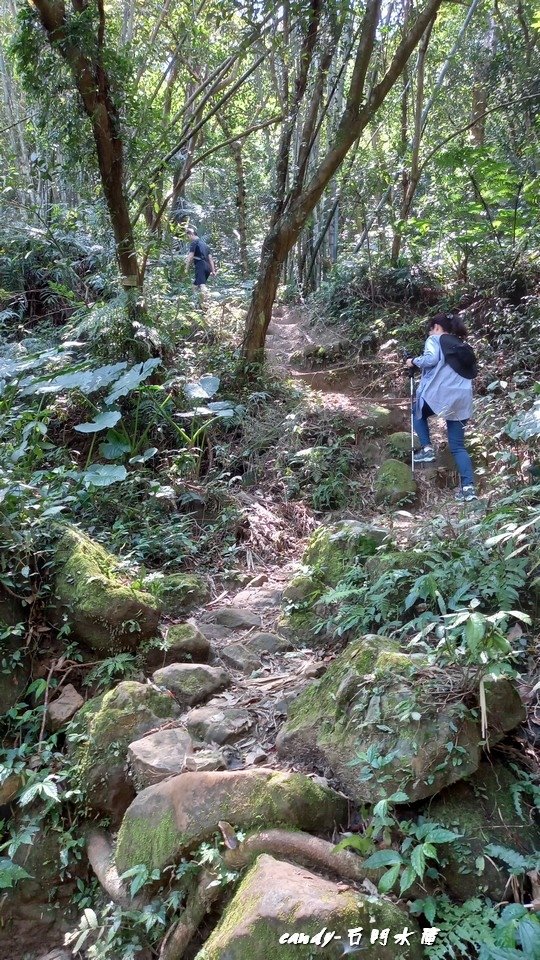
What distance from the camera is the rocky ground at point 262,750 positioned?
6.07ft

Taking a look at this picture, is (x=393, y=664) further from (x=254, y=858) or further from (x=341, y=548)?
(x=341, y=548)

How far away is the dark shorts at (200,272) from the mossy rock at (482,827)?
8465mm

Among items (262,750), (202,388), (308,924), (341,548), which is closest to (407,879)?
(308,924)

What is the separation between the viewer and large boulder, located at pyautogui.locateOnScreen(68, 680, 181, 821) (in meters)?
2.76

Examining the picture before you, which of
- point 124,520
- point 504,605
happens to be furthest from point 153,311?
point 504,605

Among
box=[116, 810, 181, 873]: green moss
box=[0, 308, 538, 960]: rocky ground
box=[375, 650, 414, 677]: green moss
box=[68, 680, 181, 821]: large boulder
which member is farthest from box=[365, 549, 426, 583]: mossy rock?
box=[116, 810, 181, 873]: green moss

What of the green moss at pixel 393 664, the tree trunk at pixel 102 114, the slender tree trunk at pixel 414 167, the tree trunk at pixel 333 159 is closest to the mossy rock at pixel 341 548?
the green moss at pixel 393 664

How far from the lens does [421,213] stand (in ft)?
29.3

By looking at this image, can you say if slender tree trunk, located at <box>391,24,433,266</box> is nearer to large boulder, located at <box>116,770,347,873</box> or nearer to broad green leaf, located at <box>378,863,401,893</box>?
large boulder, located at <box>116,770,347,873</box>

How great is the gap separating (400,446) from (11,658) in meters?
4.03

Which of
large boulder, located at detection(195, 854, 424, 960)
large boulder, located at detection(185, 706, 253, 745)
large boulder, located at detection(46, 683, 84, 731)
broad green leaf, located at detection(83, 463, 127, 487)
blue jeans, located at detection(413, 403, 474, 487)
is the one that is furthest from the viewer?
blue jeans, located at detection(413, 403, 474, 487)

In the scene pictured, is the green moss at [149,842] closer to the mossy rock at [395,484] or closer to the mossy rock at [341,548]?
the mossy rock at [341,548]

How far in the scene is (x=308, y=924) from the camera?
5.57 feet

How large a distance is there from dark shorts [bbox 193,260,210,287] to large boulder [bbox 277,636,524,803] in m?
7.93
